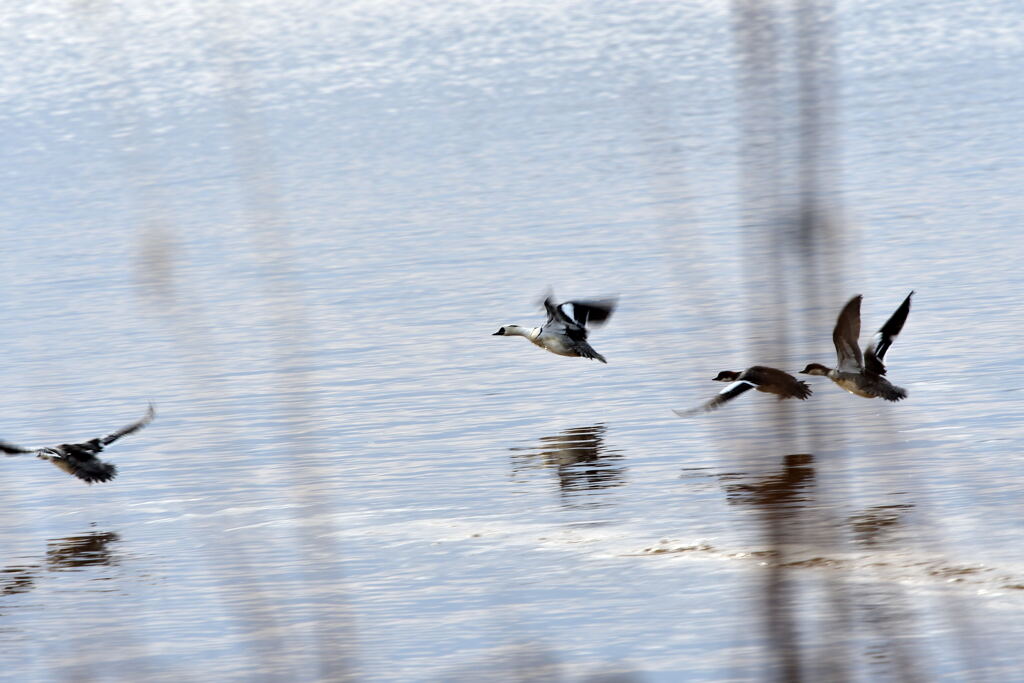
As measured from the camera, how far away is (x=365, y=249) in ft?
73.3

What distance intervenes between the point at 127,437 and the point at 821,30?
36.5ft

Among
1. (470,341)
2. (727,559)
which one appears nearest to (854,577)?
(727,559)

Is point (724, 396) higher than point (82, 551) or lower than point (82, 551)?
higher

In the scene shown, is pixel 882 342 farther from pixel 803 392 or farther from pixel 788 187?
pixel 788 187

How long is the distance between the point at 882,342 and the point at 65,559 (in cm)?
528

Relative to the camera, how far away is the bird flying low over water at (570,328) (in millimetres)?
13359

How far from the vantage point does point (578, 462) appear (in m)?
11.1

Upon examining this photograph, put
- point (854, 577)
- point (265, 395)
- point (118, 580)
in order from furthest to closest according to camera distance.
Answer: point (265, 395), point (118, 580), point (854, 577)

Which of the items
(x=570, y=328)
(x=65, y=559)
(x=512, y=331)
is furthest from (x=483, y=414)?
(x=65, y=559)

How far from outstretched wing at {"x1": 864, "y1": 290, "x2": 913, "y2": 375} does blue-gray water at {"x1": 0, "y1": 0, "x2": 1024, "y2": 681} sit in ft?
1.74

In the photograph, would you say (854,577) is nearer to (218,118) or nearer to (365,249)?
(365,249)

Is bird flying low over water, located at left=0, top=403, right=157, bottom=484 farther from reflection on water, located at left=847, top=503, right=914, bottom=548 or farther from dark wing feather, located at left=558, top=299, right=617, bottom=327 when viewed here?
reflection on water, located at left=847, top=503, right=914, bottom=548

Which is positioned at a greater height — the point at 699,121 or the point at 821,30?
the point at 821,30

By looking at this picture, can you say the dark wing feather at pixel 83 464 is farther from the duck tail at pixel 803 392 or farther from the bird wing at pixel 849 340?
the bird wing at pixel 849 340
